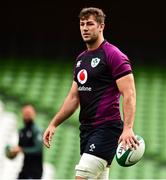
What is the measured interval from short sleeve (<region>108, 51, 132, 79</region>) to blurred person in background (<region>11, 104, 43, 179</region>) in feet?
10.5

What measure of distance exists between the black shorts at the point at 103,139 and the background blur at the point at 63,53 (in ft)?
21.4

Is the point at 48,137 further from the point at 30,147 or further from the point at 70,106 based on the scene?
the point at 30,147

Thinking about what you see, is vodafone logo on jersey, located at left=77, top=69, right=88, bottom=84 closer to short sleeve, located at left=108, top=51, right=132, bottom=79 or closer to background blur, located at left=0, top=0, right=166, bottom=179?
short sleeve, located at left=108, top=51, right=132, bottom=79

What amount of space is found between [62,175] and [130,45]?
5728 mm

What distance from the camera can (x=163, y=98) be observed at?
43.3ft

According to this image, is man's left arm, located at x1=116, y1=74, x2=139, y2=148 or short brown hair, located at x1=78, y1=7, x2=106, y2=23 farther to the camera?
short brown hair, located at x1=78, y1=7, x2=106, y2=23

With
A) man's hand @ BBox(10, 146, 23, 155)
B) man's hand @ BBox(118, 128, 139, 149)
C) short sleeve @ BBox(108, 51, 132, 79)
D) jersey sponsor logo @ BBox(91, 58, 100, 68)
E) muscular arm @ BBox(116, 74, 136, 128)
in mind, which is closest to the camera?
man's hand @ BBox(118, 128, 139, 149)

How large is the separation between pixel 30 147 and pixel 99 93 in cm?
320

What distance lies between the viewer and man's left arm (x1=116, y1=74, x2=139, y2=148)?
434 cm

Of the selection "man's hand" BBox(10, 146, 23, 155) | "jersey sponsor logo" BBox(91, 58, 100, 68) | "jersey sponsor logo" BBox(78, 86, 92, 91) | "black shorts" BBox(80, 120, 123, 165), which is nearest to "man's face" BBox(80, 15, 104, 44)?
"jersey sponsor logo" BBox(91, 58, 100, 68)

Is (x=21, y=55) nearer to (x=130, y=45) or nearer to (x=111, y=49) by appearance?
(x=130, y=45)

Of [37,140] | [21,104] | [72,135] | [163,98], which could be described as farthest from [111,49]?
[163,98]

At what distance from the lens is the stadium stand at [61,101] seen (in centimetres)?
1059

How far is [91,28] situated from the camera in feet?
15.3
